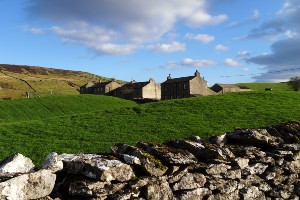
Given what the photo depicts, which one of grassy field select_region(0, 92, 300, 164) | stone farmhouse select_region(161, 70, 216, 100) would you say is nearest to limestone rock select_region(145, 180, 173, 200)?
grassy field select_region(0, 92, 300, 164)

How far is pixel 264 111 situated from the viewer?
108ft

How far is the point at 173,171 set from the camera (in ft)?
20.7

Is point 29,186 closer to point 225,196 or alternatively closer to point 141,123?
point 225,196

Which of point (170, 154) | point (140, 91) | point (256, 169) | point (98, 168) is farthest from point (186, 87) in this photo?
point (98, 168)

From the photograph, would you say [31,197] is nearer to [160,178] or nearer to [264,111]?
[160,178]

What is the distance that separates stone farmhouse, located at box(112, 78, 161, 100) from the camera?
114 m

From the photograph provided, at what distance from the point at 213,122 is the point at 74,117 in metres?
13.5

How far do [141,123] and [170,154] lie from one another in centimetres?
2264

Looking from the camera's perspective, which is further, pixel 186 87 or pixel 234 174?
pixel 186 87

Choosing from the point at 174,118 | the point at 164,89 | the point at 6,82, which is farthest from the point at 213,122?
the point at 6,82

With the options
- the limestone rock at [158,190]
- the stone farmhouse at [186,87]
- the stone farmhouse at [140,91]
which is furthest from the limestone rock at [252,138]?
the stone farmhouse at [140,91]

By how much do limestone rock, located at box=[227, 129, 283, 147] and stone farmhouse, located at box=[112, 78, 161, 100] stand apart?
104 metres

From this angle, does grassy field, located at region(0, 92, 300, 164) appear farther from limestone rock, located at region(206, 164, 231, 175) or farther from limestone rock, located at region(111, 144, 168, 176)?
limestone rock, located at region(206, 164, 231, 175)

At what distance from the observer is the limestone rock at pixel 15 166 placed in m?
5.25
